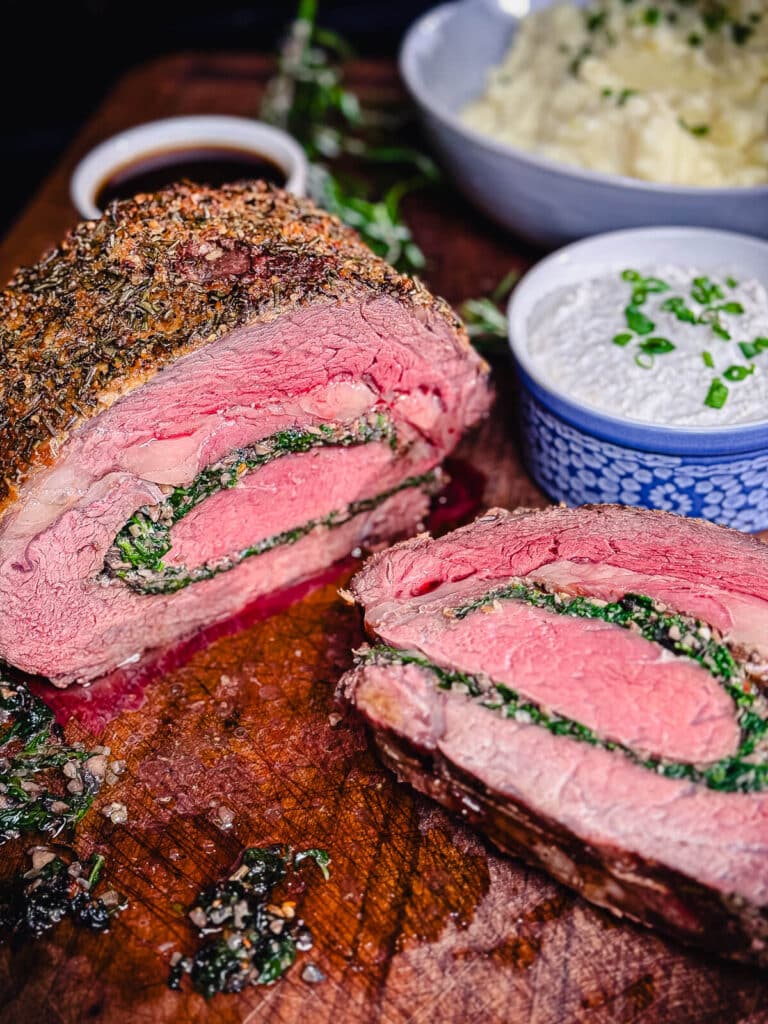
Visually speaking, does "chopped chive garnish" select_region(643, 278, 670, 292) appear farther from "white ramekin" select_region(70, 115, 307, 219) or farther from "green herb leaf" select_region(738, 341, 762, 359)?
"white ramekin" select_region(70, 115, 307, 219)

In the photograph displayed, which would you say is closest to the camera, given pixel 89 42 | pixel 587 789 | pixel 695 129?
pixel 587 789

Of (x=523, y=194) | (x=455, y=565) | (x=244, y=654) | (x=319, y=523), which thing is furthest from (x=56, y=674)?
(x=523, y=194)

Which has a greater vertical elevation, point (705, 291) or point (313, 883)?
point (705, 291)

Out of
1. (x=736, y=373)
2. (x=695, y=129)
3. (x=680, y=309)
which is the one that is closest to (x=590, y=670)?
(x=736, y=373)

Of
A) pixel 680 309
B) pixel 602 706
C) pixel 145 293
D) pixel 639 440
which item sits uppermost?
pixel 145 293

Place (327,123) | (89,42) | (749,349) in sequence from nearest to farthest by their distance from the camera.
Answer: (749,349) < (327,123) < (89,42)

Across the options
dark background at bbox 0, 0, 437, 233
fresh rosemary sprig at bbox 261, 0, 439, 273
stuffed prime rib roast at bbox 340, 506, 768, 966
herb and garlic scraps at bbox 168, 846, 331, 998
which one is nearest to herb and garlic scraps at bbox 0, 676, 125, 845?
herb and garlic scraps at bbox 168, 846, 331, 998

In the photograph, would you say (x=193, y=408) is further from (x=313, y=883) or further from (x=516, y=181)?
(x=516, y=181)

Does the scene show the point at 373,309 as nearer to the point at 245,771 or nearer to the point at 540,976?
the point at 245,771
